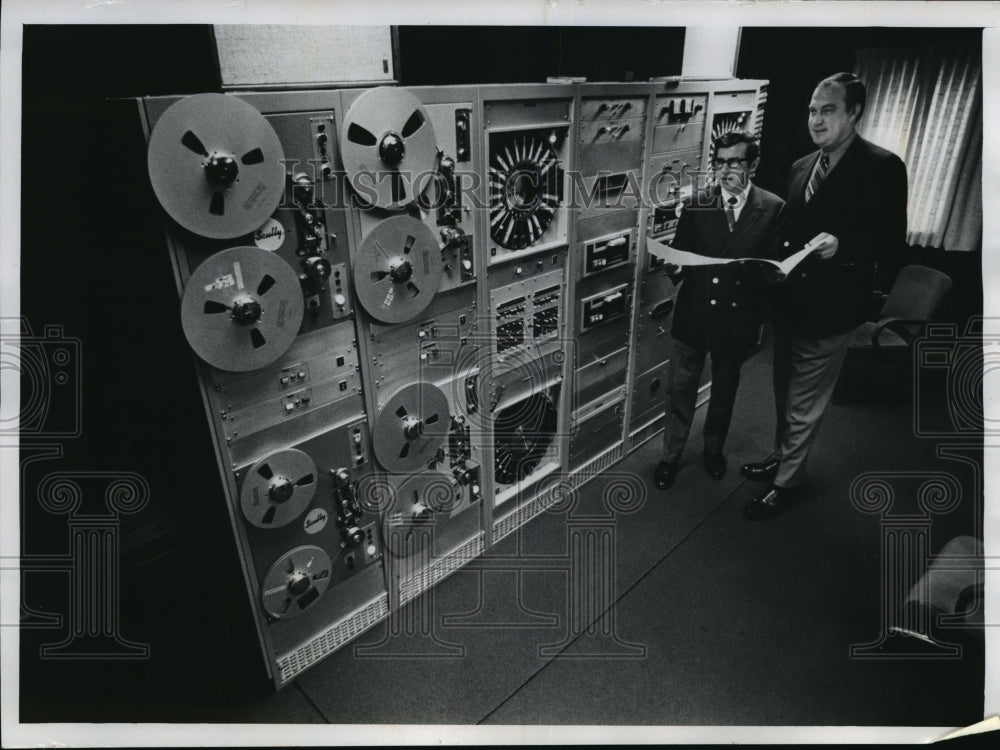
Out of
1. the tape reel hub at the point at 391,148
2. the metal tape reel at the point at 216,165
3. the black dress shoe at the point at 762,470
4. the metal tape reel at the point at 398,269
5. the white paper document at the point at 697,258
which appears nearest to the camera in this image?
the metal tape reel at the point at 216,165

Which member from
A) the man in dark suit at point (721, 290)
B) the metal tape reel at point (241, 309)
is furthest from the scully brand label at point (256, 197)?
the man in dark suit at point (721, 290)

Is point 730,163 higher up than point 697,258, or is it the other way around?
point 730,163

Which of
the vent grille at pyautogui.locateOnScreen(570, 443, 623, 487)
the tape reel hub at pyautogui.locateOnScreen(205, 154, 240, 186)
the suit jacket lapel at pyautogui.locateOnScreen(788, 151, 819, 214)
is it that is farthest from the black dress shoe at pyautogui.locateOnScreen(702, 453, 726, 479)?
the tape reel hub at pyautogui.locateOnScreen(205, 154, 240, 186)

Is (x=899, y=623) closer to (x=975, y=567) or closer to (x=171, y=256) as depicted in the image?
(x=975, y=567)

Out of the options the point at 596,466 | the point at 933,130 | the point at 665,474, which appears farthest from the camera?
the point at 596,466

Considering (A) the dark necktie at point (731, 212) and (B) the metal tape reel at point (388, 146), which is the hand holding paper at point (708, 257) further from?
(B) the metal tape reel at point (388, 146)

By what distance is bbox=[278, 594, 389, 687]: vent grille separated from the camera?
2.43m

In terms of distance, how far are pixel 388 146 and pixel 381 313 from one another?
1.77 ft

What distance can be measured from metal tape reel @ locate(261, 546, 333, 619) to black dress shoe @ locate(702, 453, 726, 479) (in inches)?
58.7

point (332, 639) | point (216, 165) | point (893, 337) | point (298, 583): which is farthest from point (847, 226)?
point (332, 639)

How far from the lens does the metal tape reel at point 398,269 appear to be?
2158 millimetres

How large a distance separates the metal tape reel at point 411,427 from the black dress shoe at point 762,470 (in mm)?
1167

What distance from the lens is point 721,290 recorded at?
2404 millimetres

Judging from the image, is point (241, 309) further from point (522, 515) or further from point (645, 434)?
point (645, 434)
